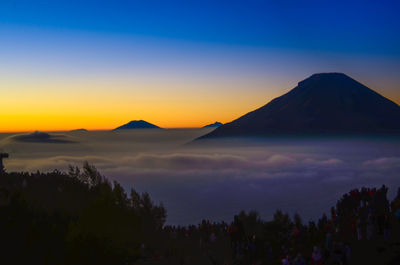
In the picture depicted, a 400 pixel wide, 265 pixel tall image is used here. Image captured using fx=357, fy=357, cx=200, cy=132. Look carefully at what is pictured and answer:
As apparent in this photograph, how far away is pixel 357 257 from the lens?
52.4ft

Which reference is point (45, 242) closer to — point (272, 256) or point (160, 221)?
point (272, 256)

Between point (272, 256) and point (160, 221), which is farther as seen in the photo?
point (160, 221)

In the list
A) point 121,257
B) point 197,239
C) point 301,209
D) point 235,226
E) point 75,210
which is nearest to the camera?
point 121,257

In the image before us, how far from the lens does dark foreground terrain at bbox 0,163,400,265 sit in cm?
1529

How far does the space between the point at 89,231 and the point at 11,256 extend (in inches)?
128

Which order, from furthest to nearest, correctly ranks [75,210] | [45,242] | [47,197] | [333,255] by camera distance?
[47,197]
[75,210]
[45,242]
[333,255]

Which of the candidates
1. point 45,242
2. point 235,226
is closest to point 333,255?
point 235,226

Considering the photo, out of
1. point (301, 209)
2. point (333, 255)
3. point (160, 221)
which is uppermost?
point (333, 255)

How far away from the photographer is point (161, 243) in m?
26.1

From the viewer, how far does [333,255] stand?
46.5 ft

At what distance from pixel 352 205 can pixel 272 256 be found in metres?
7.40

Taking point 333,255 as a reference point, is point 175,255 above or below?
below

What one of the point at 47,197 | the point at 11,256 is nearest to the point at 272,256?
the point at 11,256

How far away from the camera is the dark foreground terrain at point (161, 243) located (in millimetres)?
15289
